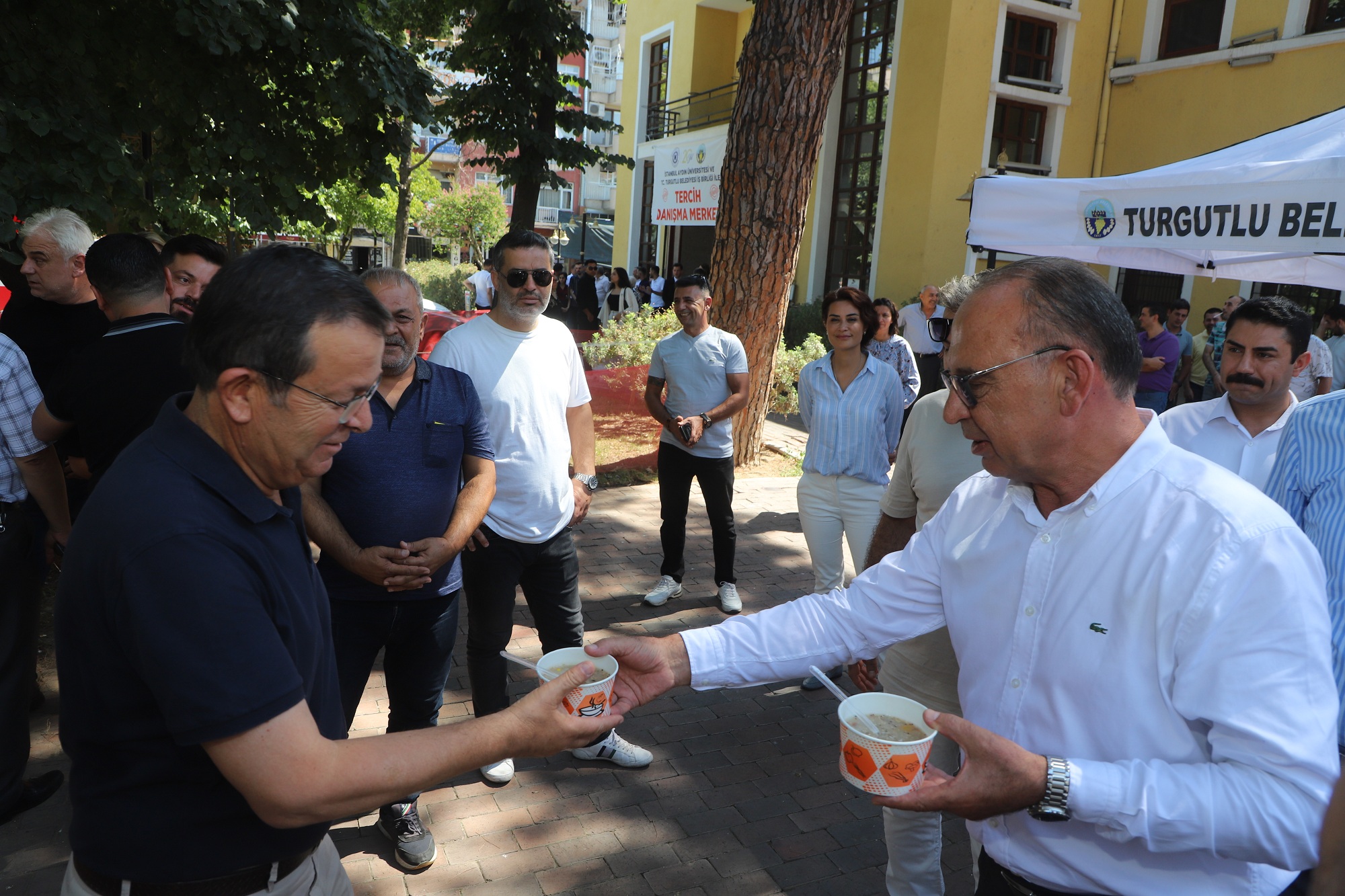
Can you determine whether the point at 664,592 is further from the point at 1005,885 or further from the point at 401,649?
the point at 1005,885

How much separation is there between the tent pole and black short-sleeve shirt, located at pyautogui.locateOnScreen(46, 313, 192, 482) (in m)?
19.1

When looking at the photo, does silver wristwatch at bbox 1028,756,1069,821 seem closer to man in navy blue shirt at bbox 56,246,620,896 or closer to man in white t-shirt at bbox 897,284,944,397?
man in navy blue shirt at bbox 56,246,620,896

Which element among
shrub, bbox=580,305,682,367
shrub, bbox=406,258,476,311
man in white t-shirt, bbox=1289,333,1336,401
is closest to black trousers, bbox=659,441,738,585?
shrub, bbox=580,305,682,367

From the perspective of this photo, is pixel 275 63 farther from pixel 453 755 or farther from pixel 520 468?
pixel 453 755

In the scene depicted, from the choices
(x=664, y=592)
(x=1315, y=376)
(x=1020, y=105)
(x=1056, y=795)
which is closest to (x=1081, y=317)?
(x=1056, y=795)

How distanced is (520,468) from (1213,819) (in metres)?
2.85

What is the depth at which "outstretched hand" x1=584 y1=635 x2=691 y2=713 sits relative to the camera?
7.13 ft

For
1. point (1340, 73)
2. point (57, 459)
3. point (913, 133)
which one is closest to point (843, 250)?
point (913, 133)

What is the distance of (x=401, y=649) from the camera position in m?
3.30

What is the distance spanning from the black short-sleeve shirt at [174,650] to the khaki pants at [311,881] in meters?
0.10

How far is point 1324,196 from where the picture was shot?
386 centimetres

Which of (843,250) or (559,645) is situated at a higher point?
(843,250)

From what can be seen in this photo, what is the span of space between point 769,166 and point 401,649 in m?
7.05

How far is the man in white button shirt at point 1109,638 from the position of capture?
1.44 metres
